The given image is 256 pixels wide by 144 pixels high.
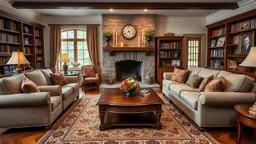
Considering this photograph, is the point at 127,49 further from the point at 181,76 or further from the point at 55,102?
the point at 55,102

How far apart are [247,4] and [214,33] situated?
181cm

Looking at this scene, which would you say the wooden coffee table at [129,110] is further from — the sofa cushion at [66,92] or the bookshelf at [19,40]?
the bookshelf at [19,40]

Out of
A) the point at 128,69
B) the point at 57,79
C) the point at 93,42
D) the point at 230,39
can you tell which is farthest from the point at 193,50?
the point at 57,79

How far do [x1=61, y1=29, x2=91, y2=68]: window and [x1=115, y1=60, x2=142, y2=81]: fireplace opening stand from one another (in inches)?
48.2

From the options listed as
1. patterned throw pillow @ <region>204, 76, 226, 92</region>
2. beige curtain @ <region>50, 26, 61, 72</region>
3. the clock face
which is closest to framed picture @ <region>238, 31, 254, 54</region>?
patterned throw pillow @ <region>204, 76, 226, 92</region>

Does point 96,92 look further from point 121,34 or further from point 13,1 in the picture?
point 13,1

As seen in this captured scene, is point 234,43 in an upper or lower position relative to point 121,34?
lower

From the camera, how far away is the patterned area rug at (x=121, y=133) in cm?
276

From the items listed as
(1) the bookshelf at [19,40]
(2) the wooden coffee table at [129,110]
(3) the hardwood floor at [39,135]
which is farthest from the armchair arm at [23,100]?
(1) the bookshelf at [19,40]

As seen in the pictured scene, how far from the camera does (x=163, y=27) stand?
23.5 feet

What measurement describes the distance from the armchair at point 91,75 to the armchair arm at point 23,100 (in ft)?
10.5

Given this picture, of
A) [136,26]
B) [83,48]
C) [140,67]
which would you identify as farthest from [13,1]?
[140,67]

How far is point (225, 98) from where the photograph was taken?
2.96 metres

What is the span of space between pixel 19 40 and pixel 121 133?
4277 millimetres
